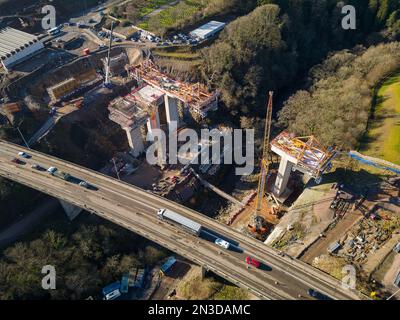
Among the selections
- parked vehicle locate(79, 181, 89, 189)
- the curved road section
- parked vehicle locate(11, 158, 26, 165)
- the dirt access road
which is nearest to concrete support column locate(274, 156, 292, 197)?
the dirt access road

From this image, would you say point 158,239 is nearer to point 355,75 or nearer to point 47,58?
point 47,58

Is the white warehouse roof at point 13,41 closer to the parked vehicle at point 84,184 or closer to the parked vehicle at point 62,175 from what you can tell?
the parked vehicle at point 62,175

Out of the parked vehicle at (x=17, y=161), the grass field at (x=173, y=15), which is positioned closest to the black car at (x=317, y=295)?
the parked vehicle at (x=17, y=161)

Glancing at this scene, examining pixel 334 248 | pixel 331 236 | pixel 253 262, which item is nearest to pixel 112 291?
pixel 253 262

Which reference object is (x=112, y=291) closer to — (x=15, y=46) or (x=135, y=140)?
(x=135, y=140)

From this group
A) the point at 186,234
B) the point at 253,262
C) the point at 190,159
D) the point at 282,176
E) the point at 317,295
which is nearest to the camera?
the point at 317,295

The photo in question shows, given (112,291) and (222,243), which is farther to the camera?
(112,291)
